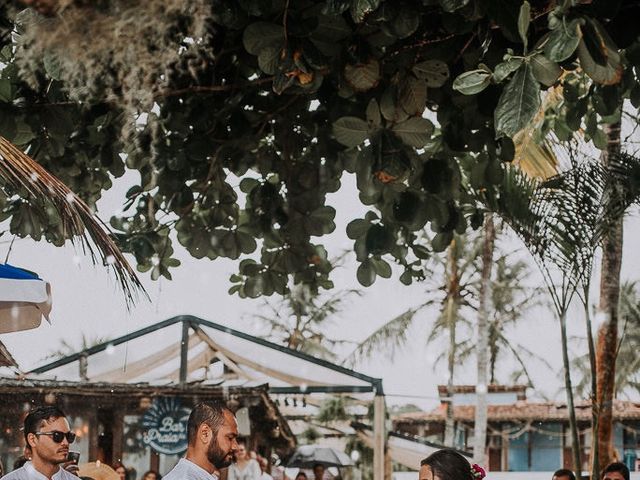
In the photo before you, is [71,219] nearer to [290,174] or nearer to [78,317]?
[290,174]

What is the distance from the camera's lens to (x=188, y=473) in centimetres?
268

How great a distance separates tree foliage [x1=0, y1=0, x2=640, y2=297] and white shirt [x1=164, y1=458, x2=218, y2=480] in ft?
4.01

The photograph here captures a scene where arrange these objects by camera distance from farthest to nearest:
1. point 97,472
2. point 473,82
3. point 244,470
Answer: point 244,470 < point 97,472 < point 473,82

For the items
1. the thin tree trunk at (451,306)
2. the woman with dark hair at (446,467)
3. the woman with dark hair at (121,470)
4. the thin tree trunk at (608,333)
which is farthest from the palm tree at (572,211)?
the thin tree trunk at (451,306)

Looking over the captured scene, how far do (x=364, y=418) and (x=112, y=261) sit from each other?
15876 mm

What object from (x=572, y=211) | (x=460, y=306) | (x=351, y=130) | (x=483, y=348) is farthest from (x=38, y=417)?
(x=460, y=306)

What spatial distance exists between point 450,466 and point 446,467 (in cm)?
1

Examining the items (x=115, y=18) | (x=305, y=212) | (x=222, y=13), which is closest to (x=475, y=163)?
(x=305, y=212)

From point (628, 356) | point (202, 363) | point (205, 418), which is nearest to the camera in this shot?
point (205, 418)

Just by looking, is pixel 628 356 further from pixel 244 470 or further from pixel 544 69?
pixel 544 69

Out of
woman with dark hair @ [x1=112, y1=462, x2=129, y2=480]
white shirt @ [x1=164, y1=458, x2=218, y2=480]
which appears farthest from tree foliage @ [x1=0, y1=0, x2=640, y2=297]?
woman with dark hair @ [x1=112, y1=462, x2=129, y2=480]

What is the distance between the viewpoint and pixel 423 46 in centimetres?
378

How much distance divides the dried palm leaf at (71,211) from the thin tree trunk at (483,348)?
1539 cm

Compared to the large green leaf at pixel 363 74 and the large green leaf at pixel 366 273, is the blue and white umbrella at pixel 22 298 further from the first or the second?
the large green leaf at pixel 366 273
